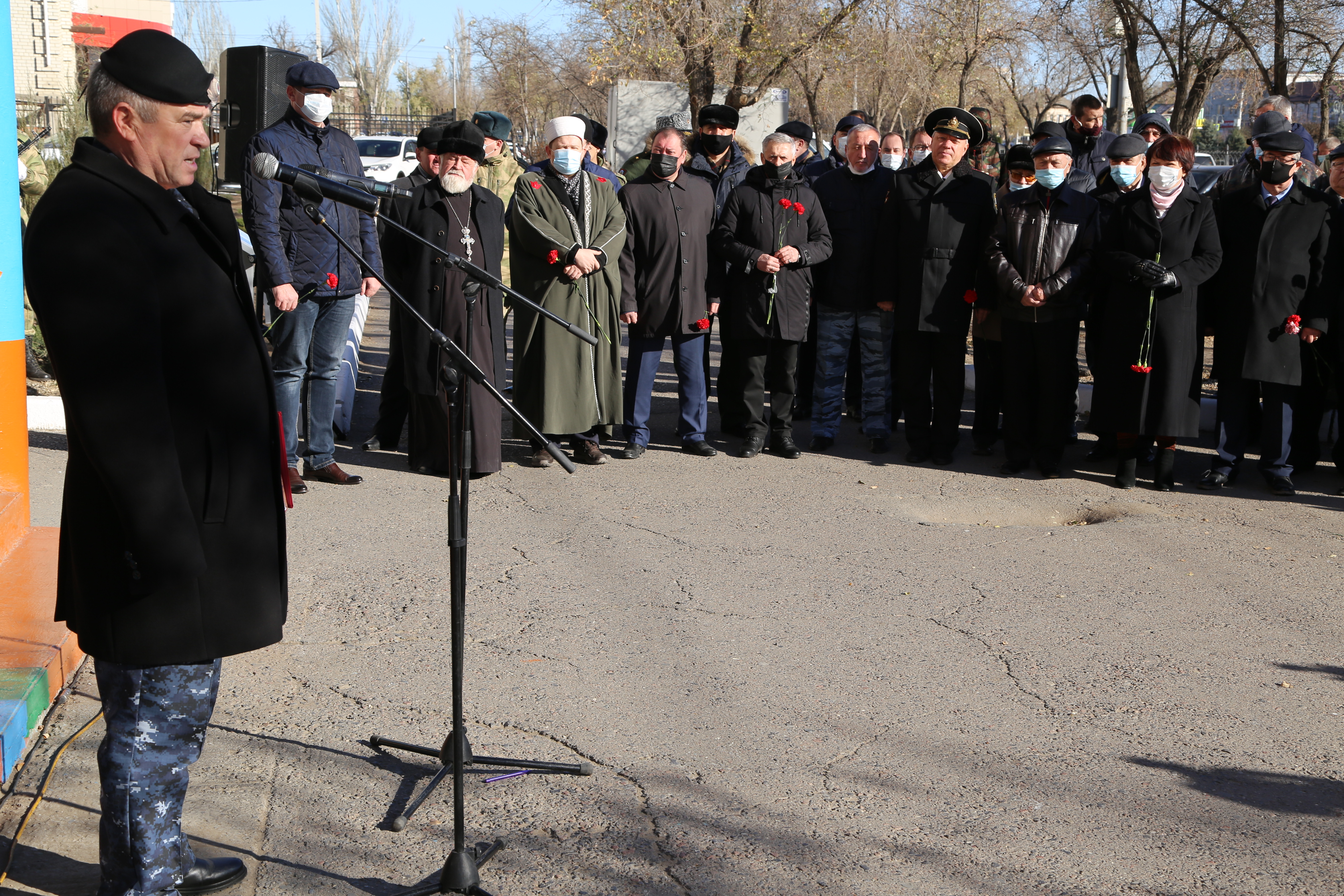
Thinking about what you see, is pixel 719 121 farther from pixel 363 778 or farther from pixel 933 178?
pixel 363 778

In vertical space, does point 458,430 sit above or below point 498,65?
below

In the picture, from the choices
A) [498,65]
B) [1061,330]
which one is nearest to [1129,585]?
[1061,330]

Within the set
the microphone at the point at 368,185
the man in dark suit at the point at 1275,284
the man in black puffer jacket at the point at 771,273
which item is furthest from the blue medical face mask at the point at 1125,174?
the microphone at the point at 368,185

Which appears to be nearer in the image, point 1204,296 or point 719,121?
point 1204,296

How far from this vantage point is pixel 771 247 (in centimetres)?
796

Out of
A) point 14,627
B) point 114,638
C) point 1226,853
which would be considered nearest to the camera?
point 114,638

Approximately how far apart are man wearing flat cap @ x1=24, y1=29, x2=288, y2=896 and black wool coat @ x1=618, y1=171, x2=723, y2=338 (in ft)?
17.5

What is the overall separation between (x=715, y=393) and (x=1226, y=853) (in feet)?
24.1

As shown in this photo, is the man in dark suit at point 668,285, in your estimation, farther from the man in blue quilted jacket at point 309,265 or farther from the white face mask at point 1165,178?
the white face mask at point 1165,178

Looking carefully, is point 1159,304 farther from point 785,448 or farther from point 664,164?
point 664,164

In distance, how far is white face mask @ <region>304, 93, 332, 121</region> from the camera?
6.68m

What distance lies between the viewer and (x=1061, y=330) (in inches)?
296

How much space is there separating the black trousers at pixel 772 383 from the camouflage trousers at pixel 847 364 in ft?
1.04

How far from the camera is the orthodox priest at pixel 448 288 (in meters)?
7.16
